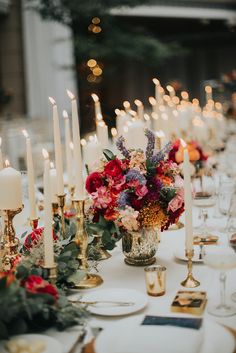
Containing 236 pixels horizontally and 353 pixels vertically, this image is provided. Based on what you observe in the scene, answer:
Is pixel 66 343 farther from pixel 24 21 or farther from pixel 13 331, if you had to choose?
pixel 24 21

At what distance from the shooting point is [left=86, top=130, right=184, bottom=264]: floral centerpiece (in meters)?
1.92

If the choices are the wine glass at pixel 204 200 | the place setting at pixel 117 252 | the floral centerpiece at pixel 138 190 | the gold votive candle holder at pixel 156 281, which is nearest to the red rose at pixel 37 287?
the place setting at pixel 117 252

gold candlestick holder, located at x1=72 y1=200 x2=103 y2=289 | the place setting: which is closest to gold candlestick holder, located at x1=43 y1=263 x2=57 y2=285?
the place setting

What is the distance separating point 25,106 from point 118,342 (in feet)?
33.8

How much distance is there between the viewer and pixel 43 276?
164 cm

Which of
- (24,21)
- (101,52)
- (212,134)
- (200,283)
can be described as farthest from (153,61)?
(200,283)

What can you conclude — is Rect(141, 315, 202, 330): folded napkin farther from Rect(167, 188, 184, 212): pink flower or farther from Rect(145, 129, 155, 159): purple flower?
Rect(145, 129, 155, 159): purple flower

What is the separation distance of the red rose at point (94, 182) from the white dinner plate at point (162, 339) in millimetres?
668

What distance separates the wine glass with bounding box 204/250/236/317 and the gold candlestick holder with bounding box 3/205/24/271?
63 centimetres

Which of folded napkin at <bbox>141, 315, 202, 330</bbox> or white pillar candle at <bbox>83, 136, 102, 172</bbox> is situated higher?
white pillar candle at <bbox>83, 136, 102, 172</bbox>

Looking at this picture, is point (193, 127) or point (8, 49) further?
point (8, 49)

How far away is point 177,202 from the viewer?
1960 mm

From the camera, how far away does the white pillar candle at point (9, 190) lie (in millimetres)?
1848

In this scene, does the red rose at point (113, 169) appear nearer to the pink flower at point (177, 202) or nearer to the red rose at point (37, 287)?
the pink flower at point (177, 202)
